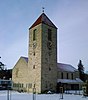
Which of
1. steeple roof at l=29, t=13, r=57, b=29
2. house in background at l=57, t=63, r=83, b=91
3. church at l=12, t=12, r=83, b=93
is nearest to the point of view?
church at l=12, t=12, r=83, b=93

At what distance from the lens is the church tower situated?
41.8 meters

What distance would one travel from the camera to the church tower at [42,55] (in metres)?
41.8

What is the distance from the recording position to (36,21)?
46.1 m

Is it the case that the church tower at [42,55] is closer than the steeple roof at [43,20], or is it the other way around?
the church tower at [42,55]

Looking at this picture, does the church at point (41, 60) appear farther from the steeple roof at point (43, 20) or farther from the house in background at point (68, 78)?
the house in background at point (68, 78)

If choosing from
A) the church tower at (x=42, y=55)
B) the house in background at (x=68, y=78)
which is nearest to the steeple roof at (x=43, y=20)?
the church tower at (x=42, y=55)

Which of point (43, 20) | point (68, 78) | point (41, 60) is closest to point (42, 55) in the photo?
point (41, 60)

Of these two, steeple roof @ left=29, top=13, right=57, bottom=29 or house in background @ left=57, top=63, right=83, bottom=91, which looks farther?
house in background @ left=57, top=63, right=83, bottom=91

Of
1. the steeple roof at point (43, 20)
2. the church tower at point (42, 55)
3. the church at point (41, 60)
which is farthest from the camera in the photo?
the steeple roof at point (43, 20)

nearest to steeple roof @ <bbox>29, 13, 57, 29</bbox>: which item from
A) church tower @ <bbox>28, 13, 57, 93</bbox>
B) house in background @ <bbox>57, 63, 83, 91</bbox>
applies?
church tower @ <bbox>28, 13, 57, 93</bbox>

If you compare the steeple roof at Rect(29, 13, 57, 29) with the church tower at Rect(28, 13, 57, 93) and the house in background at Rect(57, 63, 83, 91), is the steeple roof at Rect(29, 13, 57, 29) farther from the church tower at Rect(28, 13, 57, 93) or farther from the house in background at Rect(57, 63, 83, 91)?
the house in background at Rect(57, 63, 83, 91)

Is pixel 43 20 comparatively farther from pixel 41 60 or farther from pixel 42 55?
pixel 41 60

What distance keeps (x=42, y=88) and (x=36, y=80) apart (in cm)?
217

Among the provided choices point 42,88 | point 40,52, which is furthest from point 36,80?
point 40,52
